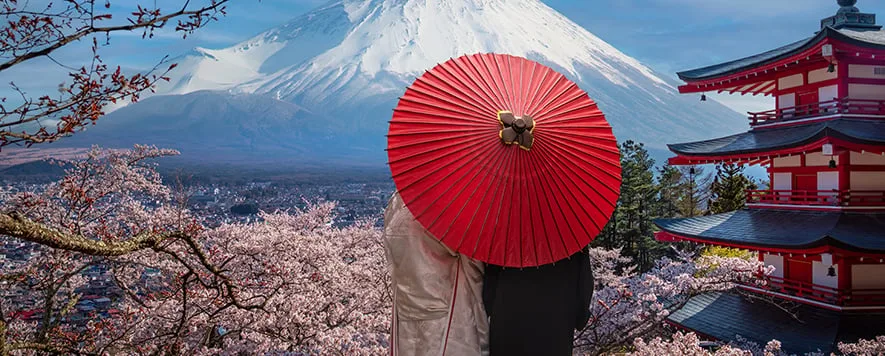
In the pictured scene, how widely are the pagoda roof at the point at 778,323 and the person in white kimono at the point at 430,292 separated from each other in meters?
6.68

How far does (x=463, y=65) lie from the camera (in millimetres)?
1921

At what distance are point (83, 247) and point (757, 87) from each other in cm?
1044

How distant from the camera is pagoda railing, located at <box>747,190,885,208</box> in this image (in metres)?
7.65

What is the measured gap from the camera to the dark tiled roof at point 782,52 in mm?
7234

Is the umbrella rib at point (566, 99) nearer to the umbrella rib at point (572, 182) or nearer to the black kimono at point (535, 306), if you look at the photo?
the umbrella rib at point (572, 182)

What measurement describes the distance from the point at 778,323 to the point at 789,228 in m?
1.31

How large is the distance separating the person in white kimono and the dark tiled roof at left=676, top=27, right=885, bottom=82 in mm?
7493

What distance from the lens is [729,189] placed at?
55.3ft

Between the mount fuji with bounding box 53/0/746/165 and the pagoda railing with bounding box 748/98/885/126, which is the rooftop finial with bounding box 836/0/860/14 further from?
the mount fuji with bounding box 53/0/746/165

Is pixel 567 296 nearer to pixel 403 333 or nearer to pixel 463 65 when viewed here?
pixel 403 333

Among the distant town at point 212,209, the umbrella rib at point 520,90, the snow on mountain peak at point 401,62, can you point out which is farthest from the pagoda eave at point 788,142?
the snow on mountain peak at point 401,62

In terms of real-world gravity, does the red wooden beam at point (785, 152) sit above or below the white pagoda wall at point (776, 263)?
above

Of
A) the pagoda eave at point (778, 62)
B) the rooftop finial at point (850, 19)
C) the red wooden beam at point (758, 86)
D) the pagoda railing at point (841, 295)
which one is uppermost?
the rooftop finial at point (850, 19)

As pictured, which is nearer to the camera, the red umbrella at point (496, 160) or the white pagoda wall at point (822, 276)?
the red umbrella at point (496, 160)
